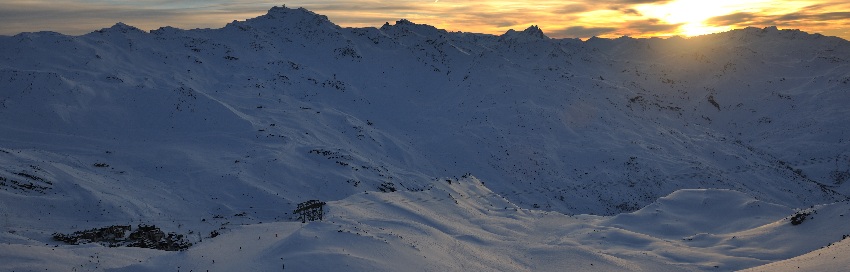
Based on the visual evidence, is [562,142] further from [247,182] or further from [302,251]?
[302,251]

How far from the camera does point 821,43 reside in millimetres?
85125

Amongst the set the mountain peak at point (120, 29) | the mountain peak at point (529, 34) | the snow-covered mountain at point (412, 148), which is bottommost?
the snow-covered mountain at point (412, 148)

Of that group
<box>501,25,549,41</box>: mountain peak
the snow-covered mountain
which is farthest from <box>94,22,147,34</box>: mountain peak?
<box>501,25,549,41</box>: mountain peak

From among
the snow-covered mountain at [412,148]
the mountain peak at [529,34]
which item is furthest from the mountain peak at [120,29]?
the mountain peak at [529,34]

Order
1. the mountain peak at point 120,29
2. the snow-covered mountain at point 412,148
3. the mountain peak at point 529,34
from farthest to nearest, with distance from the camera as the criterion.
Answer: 1. the mountain peak at point 529,34
2. the mountain peak at point 120,29
3. the snow-covered mountain at point 412,148

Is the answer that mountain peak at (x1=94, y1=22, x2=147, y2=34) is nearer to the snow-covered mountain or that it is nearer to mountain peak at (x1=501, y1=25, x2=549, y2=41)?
the snow-covered mountain

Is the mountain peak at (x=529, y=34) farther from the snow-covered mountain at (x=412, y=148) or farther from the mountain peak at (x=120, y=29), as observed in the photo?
the mountain peak at (x=120, y=29)

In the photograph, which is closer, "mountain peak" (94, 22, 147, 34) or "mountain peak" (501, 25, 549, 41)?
"mountain peak" (94, 22, 147, 34)

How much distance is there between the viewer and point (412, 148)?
43.4 metres

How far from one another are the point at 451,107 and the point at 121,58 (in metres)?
31.3

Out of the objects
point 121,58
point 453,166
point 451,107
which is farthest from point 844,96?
point 121,58

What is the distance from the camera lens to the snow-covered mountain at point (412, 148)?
20094 millimetres

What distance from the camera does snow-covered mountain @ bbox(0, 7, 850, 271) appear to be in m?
20.1

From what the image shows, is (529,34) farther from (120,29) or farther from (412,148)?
(120,29)
